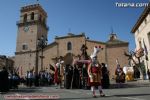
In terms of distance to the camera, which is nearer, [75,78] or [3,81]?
[3,81]

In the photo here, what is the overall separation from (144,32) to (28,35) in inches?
1076

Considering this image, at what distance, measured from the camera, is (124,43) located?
47094 mm

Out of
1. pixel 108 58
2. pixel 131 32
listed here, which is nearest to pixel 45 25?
pixel 108 58

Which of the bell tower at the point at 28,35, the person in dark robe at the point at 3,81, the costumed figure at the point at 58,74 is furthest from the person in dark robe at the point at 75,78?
the bell tower at the point at 28,35

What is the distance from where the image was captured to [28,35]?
51.4 metres

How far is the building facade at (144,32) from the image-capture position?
104 feet

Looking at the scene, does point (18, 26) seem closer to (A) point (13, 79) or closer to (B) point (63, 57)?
(B) point (63, 57)

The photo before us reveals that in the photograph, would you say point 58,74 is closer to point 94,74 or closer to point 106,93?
point 106,93

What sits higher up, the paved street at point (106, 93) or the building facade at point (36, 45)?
the building facade at point (36, 45)

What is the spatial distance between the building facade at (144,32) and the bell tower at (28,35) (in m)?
21.7

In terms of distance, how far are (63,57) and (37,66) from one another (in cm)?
606

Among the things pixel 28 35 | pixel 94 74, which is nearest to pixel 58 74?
pixel 94 74

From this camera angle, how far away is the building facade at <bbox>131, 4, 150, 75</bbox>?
31569 mm

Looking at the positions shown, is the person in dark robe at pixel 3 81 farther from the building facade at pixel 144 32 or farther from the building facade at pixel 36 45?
the building facade at pixel 36 45
